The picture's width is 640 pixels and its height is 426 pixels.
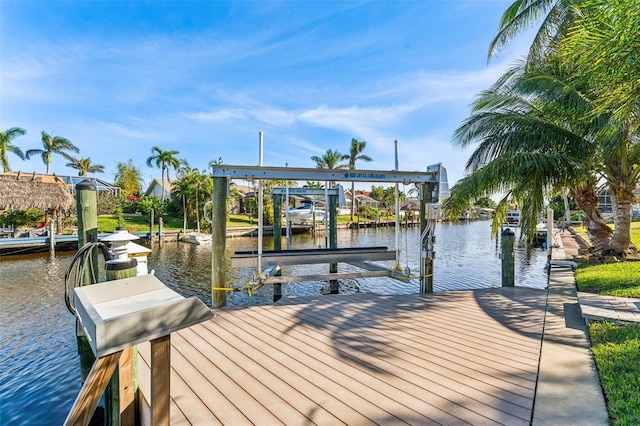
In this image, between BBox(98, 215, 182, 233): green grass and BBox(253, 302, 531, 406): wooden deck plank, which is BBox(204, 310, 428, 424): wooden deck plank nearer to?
BBox(253, 302, 531, 406): wooden deck plank

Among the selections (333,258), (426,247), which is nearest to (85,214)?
(333,258)

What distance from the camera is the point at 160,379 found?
65.8 inches

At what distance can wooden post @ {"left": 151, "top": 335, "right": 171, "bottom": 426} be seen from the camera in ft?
5.30

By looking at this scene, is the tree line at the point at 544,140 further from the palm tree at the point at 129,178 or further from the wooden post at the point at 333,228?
the palm tree at the point at 129,178

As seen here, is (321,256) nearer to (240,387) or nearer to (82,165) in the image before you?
(240,387)

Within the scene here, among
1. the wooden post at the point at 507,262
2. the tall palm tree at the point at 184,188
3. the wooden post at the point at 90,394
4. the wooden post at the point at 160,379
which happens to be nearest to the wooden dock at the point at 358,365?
the wooden post at the point at 160,379

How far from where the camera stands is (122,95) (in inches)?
562

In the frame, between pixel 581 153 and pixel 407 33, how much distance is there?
5.98 metres

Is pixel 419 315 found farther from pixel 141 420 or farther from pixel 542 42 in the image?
pixel 542 42

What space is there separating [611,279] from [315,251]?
634cm

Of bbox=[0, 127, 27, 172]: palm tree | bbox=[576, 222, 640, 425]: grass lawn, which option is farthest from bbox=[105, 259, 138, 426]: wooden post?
bbox=[0, 127, 27, 172]: palm tree

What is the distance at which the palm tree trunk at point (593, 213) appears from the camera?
997 centimetres

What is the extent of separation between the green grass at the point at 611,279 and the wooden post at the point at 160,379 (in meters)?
6.92

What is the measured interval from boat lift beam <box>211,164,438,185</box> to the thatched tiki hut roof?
71.8ft
